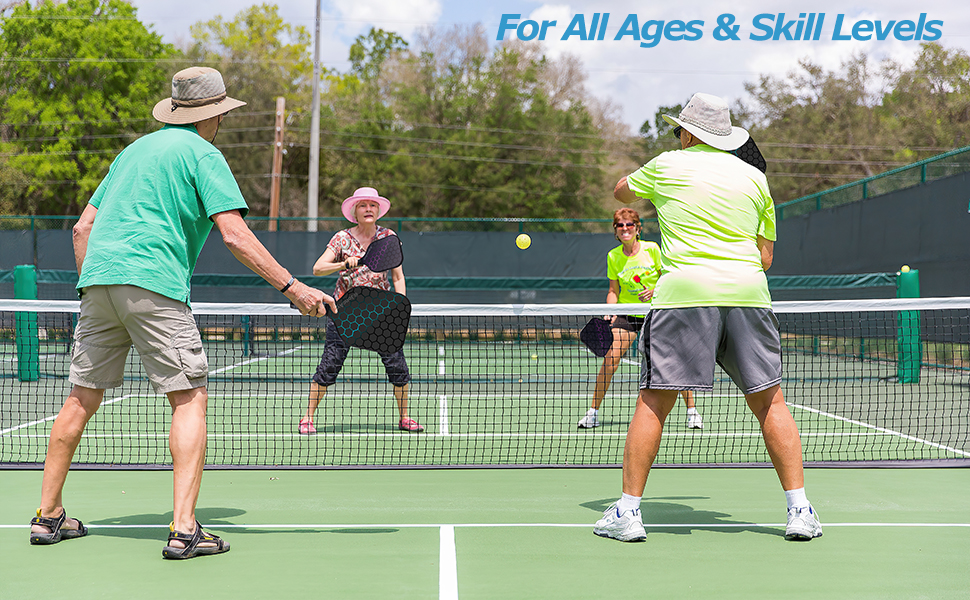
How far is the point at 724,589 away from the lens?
303cm

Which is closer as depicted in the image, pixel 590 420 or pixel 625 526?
pixel 625 526

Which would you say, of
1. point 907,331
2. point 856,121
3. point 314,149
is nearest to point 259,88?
point 314,149

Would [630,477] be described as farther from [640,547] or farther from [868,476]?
[868,476]

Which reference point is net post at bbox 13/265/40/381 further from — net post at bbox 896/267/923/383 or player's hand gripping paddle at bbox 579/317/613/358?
net post at bbox 896/267/923/383

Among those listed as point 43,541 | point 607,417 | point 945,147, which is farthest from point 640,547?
point 945,147

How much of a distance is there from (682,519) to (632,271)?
10.0 feet

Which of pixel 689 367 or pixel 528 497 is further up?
pixel 689 367

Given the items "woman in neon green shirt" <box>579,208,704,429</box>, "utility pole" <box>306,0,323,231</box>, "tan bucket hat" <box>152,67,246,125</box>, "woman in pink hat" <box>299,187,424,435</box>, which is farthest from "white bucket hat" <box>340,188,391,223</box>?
"utility pole" <box>306,0,323,231</box>

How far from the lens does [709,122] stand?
12.2 ft

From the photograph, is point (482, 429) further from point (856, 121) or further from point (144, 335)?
point (856, 121)

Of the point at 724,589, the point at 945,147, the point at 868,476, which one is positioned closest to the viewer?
the point at 724,589

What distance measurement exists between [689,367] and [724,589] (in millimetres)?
834

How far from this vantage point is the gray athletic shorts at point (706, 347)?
3.51 meters

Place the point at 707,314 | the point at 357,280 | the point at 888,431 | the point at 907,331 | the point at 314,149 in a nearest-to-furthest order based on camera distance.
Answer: the point at 707,314, the point at 357,280, the point at 888,431, the point at 907,331, the point at 314,149
